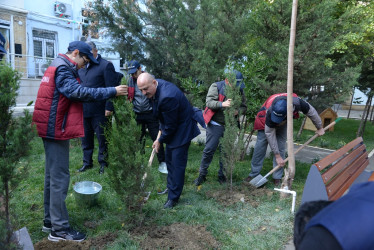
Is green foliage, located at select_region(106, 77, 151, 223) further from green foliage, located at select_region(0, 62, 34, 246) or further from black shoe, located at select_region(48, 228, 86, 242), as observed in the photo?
green foliage, located at select_region(0, 62, 34, 246)

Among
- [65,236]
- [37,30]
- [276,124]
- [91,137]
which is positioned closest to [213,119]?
[276,124]

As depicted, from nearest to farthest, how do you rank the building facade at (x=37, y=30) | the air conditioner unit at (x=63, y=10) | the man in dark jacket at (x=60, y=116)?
the man in dark jacket at (x=60, y=116) < the building facade at (x=37, y=30) < the air conditioner unit at (x=63, y=10)

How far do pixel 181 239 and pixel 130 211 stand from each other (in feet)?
2.02

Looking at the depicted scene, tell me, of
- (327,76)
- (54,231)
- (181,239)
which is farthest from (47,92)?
(327,76)

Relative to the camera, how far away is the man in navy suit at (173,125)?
3.72m

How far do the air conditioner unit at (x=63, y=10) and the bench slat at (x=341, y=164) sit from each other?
15.3 meters

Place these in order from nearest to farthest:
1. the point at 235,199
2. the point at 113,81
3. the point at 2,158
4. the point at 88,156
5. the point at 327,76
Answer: the point at 2,158, the point at 235,199, the point at 113,81, the point at 88,156, the point at 327,76

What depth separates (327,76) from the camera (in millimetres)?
6586

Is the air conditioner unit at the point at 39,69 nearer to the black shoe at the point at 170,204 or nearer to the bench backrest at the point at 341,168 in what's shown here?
the black shoe at the point at 170,204

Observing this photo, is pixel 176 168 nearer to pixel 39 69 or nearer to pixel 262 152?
pixel 262 152

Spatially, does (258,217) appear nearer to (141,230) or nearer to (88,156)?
(141,230)

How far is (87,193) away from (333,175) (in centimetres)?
308

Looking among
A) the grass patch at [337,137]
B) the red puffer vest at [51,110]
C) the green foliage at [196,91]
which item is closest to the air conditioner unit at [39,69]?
the green foliage at [196,91]

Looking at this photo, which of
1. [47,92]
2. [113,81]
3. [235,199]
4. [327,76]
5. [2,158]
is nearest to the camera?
[2,158]
